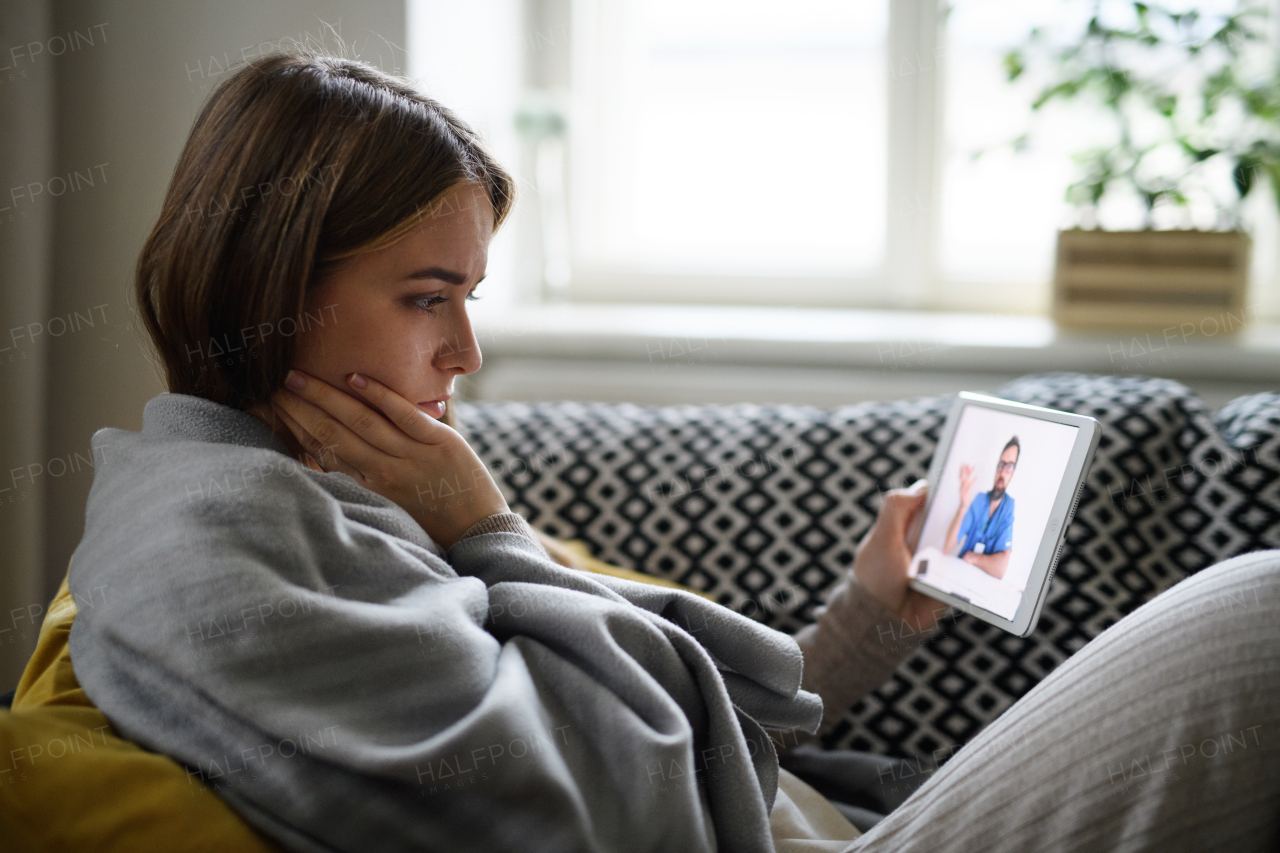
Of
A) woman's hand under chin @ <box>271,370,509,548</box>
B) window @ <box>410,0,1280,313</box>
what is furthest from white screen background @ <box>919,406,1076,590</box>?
window @ <box>410,0,1280,313</box>

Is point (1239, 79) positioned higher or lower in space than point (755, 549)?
higher

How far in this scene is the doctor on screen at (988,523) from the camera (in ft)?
3.02

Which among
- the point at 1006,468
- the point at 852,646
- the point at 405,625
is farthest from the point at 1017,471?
the point at 405,625

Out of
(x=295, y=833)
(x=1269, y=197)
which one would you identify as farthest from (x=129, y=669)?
(x=1269, y=197)

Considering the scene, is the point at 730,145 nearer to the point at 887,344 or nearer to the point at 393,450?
the point at 887,344

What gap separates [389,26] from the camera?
57.7 inches

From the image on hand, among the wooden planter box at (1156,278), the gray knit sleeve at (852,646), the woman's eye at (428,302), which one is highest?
the woman's eye at (428,302)

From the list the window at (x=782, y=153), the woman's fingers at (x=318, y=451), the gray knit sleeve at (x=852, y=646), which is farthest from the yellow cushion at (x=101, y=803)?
the window at (x=782, y=153)

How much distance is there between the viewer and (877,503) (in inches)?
48.3

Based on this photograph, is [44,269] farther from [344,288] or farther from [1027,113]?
[1027,113]

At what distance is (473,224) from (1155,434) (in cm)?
86

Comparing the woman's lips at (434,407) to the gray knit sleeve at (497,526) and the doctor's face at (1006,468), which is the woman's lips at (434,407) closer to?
the gray knit sleeve at (497,526)

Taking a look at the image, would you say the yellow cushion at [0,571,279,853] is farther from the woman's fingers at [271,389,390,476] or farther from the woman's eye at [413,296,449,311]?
the woman's eye at [413,296,449,311]

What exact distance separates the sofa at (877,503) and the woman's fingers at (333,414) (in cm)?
51
